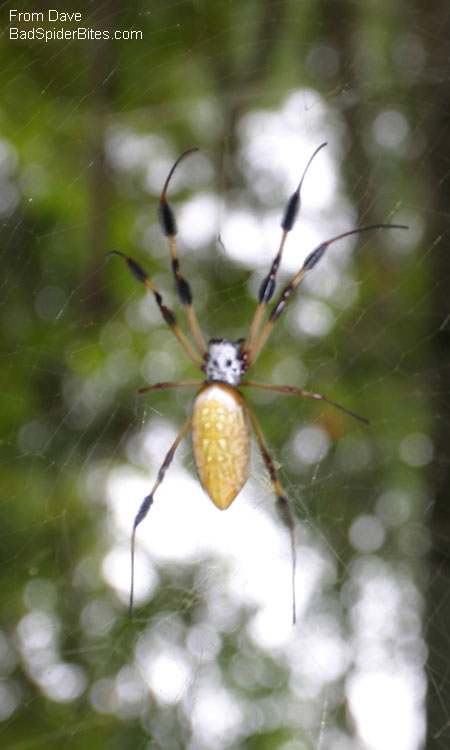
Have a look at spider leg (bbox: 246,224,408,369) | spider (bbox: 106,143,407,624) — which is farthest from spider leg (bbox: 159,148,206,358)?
spider leg (bbox: 246,224,408,369)

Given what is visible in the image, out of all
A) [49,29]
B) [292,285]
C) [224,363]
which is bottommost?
[224,363]

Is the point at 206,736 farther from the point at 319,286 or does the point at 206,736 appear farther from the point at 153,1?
the point at 153,1

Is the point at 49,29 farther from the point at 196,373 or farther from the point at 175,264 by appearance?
the point at 196,373

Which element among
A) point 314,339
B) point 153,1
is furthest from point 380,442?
point 153,1

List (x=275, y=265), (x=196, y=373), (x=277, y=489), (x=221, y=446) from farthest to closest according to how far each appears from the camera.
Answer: (x=196, y=373)
(x=277, y=489)
(x=275, y=265)
(x=221, y=446)

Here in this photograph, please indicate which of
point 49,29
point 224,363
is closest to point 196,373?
point 224,363

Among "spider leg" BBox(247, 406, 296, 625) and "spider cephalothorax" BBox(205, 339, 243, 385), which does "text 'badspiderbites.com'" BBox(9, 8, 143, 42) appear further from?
"spider leg" BBox(247, 406, 296, 625)
